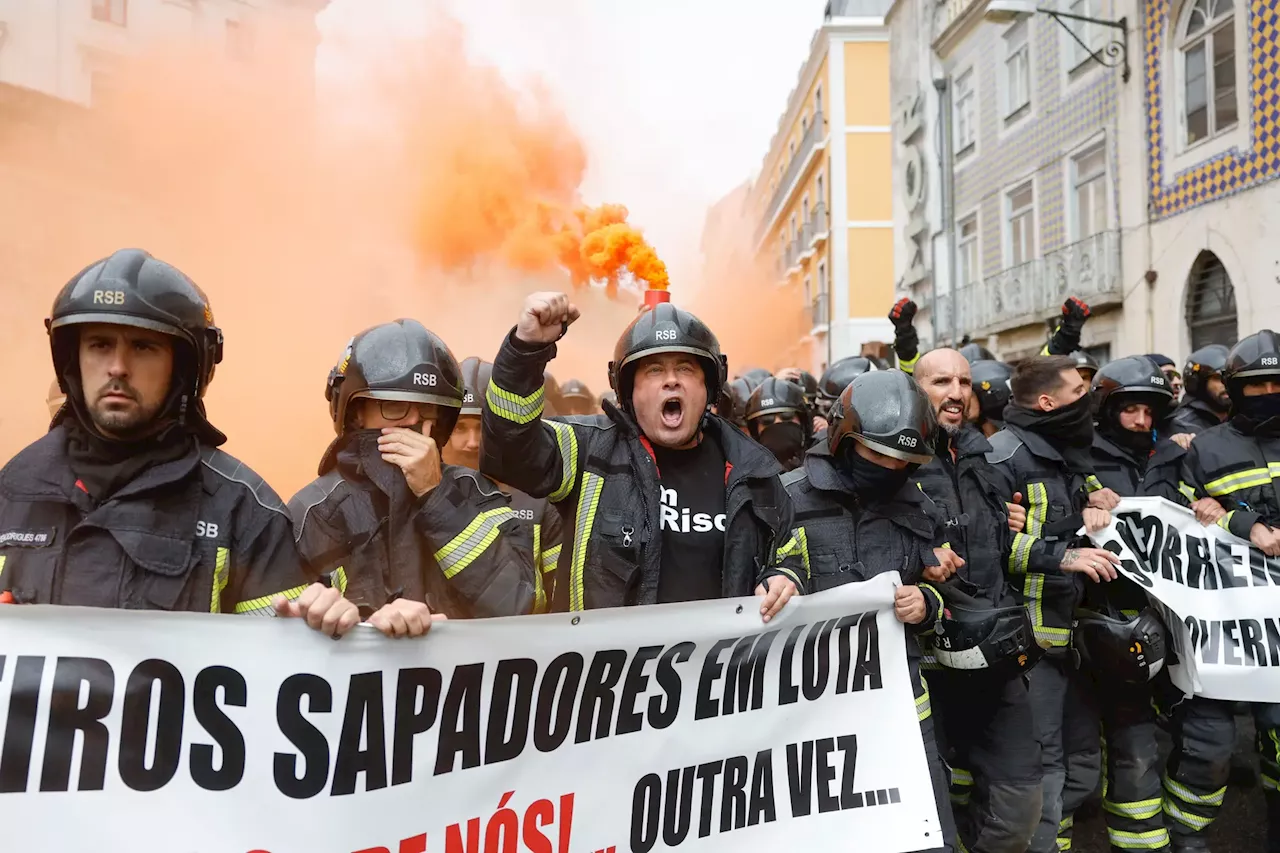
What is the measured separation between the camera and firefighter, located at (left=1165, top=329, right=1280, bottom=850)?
4406mm

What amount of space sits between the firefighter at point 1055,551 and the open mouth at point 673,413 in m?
1.88

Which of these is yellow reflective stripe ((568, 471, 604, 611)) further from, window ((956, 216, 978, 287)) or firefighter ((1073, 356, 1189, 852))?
window ((956, 216, 978, 287))

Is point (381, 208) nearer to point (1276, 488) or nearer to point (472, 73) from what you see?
point (472, 73)

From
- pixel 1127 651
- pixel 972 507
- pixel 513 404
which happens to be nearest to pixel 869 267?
pixel 1127 651

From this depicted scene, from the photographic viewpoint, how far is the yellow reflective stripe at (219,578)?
2334 millimetres

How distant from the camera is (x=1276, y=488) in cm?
472

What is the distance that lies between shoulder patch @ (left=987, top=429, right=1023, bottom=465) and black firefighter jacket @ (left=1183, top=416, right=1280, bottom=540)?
1.01m

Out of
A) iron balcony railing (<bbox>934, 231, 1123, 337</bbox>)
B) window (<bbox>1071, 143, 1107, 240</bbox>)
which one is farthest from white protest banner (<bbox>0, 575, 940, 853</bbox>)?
window (<bbox>1071, 143, 1107, 240</bbox>)

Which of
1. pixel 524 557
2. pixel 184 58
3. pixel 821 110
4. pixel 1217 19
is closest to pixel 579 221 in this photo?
pixel 184 58

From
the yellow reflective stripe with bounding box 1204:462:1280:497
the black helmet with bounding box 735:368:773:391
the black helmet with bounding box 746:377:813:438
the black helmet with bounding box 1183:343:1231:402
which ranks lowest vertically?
the yellow reflective stripe with bounding box 1204:462:1280:497

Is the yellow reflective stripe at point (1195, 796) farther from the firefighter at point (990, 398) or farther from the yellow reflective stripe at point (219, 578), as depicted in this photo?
the yellow reflective stripe at point (219, 578)

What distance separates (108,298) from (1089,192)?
19.0 m

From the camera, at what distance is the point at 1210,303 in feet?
48.1

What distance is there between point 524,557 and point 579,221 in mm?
11739
